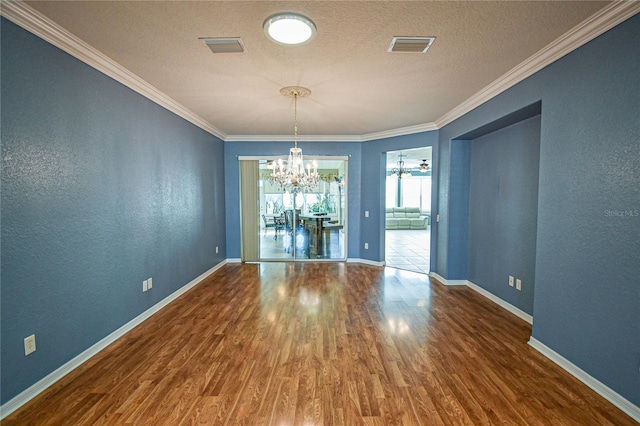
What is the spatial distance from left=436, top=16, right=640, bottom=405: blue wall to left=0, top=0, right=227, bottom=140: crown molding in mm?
3987

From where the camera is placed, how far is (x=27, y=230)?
6.35 feet

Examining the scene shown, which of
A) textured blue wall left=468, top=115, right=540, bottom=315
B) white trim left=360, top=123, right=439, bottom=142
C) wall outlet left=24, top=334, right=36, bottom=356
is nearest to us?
wall outlet left=24, top=334, right=36, bottom=356

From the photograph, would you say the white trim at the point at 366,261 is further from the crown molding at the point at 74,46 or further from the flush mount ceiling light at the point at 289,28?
the flush mount ceiling light at the point at 289,28

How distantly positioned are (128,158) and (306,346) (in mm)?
2659

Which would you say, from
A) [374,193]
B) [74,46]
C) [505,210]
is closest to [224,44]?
[74,46]

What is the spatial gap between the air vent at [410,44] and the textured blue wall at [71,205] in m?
2.67

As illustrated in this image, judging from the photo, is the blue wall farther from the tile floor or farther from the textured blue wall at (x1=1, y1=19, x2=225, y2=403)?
the textured blue wall at (x1=1, y1=19, x2=225, y2=403)

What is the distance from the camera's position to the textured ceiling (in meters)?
1.90

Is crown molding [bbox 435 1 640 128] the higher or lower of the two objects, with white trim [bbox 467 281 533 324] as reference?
higher

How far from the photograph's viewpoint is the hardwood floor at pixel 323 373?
1821 mm

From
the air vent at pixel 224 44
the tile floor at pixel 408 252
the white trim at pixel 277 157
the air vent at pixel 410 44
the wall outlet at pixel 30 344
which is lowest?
the tile floor at pixel 408 252

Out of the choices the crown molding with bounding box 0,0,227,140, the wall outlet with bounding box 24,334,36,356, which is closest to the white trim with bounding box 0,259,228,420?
the wall outlet with bounding box 24,334,36,356

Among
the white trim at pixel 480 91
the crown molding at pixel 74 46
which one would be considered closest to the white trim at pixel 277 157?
the white trim at pixel 480 91

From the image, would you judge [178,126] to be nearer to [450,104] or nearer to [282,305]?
[282,305]
